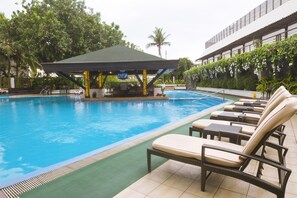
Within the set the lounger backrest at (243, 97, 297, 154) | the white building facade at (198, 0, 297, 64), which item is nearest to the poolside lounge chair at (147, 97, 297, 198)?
the lounger backrest at (243, 97, 297, 154)

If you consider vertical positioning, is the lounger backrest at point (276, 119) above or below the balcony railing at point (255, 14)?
below

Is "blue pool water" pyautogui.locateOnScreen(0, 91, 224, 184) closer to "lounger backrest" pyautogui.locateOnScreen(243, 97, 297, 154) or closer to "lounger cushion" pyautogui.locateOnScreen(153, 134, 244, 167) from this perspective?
"lounger cushion" pyautogui.locateOnScreen(153, 134, 244, 167)

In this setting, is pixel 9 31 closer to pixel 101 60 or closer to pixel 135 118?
pixel 101 60

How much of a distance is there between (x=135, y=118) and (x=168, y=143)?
629 centimetres

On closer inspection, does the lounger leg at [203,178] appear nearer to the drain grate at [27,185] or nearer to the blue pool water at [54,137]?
the drain grate at [27,185]

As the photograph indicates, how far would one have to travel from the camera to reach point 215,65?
1912 cm

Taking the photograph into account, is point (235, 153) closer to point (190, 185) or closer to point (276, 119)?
point (276, 119)

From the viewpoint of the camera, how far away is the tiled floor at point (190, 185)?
225cm

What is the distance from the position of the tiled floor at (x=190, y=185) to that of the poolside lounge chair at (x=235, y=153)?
0.54ft

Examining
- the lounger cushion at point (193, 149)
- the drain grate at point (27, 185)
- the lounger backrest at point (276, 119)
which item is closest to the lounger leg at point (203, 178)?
the lounger cushion at point (193, 149)

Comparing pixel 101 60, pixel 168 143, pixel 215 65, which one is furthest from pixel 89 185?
pixel 215 65

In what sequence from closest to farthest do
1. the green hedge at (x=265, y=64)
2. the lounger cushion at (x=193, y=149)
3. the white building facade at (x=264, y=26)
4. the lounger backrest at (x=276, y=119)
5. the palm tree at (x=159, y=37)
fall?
1. the lounger backrest at (x=276, y=119)
2. the lounger cushion at (x=193, y=149)
3. the green hedge at (x=265, y=64)
4. the white building facade at (x=264, y=26)
5. the palm tree at (x=159, y=37)

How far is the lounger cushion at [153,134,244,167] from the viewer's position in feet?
7.09

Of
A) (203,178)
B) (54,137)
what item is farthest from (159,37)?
(203,178)
